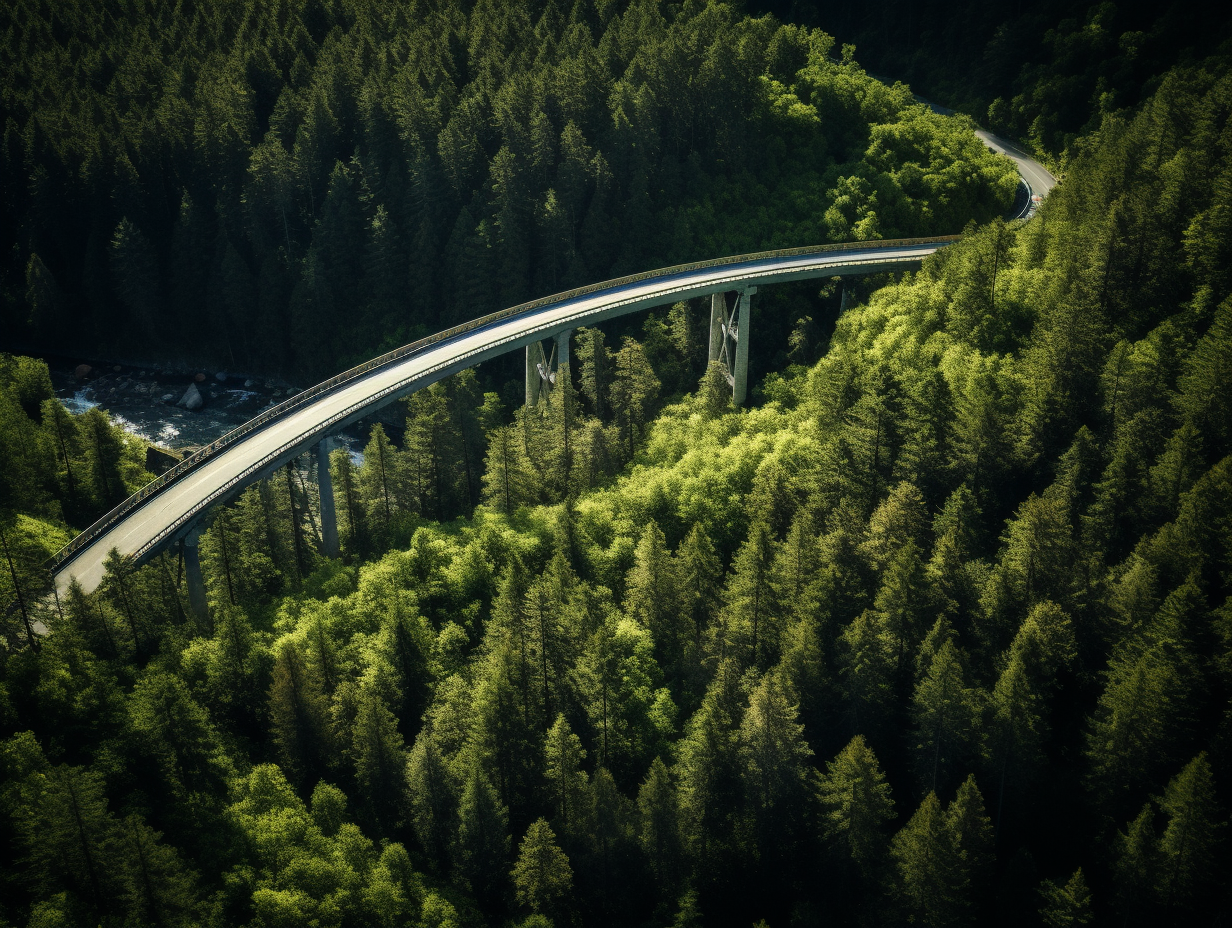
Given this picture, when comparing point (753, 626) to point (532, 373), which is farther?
point (532, 373)

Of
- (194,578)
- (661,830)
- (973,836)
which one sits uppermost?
(973,836)

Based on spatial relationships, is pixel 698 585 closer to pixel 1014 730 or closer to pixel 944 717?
pixel 944 717

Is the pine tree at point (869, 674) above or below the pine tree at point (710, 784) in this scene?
above

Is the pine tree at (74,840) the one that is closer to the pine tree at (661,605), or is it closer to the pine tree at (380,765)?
the pine tree at (380,765)

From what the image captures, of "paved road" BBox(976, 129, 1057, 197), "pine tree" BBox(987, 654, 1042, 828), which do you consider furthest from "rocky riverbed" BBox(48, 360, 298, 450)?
"paved road" BBox(976, 129, 1057, 197)

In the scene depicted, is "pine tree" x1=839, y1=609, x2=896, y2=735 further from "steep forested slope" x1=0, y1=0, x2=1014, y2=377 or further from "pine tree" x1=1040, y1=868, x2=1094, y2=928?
"steep forested slope" x1=0, y1=0, x2=1014, y2=377

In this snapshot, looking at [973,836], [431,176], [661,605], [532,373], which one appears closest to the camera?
[973,836]

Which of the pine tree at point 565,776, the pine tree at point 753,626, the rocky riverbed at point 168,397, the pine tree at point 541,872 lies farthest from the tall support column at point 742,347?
the pine tree at point 541,872

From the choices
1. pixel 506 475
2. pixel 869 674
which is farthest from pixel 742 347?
pixel 869 674
